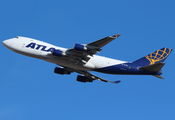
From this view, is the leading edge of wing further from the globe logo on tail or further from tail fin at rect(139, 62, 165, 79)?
the globe logo on tail

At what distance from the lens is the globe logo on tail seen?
46344 mm

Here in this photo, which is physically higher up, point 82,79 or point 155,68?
point 82,79

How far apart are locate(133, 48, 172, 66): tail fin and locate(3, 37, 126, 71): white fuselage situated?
4.35 metres

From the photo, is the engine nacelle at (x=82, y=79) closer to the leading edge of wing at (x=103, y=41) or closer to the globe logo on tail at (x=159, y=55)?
the globe logo on tail at (x=159, y=55)

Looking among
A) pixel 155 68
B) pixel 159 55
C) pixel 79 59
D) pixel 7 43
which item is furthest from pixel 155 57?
pixel 7 43

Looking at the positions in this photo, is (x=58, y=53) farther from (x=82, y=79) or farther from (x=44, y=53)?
(x=82, y=79)

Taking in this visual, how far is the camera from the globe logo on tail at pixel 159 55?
46.3 meters

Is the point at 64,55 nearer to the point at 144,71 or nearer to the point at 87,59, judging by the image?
the point at 87,59

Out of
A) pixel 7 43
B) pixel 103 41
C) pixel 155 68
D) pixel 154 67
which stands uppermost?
pixel 7 43

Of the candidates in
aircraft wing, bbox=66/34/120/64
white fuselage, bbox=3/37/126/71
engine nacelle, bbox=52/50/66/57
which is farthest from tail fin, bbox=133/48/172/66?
engine nacelle, bbox=52/50/66/57

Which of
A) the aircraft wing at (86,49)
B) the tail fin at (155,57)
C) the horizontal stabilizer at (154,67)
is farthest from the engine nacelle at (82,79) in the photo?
the horizontal stabilizer at (154,67)

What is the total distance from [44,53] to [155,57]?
66.3ft

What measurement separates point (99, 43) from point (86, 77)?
14.4m

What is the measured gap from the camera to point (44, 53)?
41750 millimetres
